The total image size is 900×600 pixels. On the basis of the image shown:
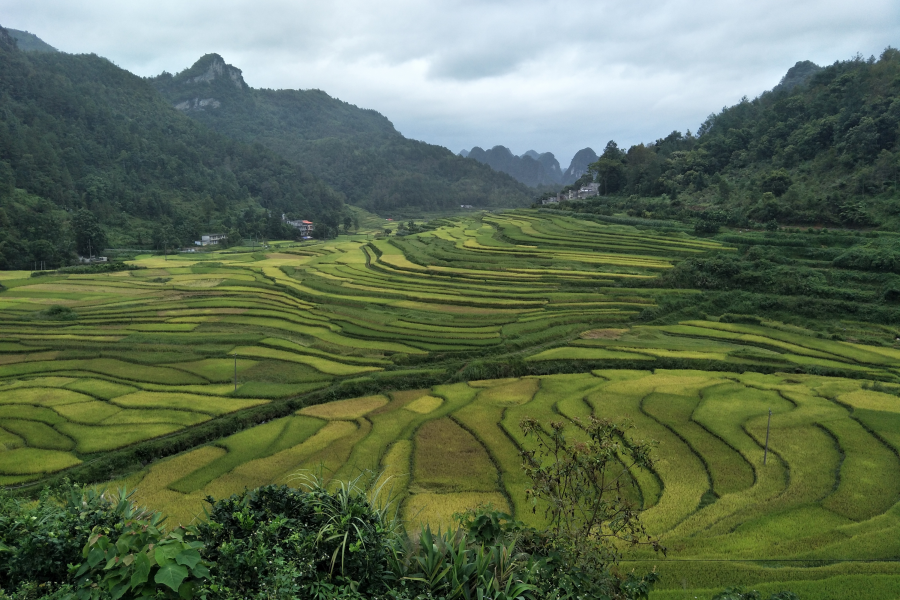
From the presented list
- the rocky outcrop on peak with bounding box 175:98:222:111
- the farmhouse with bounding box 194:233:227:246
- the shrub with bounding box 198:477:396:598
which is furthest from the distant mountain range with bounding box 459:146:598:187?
the shrub with bounding box 198:477:396:598

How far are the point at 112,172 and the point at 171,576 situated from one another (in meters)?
73.9

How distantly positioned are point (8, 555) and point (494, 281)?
27355 millimetres

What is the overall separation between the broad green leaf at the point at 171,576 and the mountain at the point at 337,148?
310 feet

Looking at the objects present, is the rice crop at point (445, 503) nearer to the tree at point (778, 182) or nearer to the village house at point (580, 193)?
the tree at point (778, 182)

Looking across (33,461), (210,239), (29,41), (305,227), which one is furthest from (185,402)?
(29,41)

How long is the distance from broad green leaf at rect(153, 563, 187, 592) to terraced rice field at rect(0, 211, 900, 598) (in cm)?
529

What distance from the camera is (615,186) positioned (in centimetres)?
6038

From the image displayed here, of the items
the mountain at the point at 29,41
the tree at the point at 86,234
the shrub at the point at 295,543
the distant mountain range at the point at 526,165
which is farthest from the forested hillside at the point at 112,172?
the distant mountain range at the point at 526,165

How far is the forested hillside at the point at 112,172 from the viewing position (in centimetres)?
4728

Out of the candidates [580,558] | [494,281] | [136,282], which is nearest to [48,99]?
[136,282]

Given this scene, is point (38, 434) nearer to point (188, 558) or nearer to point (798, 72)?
point (188, 558)

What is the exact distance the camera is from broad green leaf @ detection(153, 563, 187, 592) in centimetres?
380

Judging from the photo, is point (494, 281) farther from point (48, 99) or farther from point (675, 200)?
point (48, 99)

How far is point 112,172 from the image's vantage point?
63.4 meters
